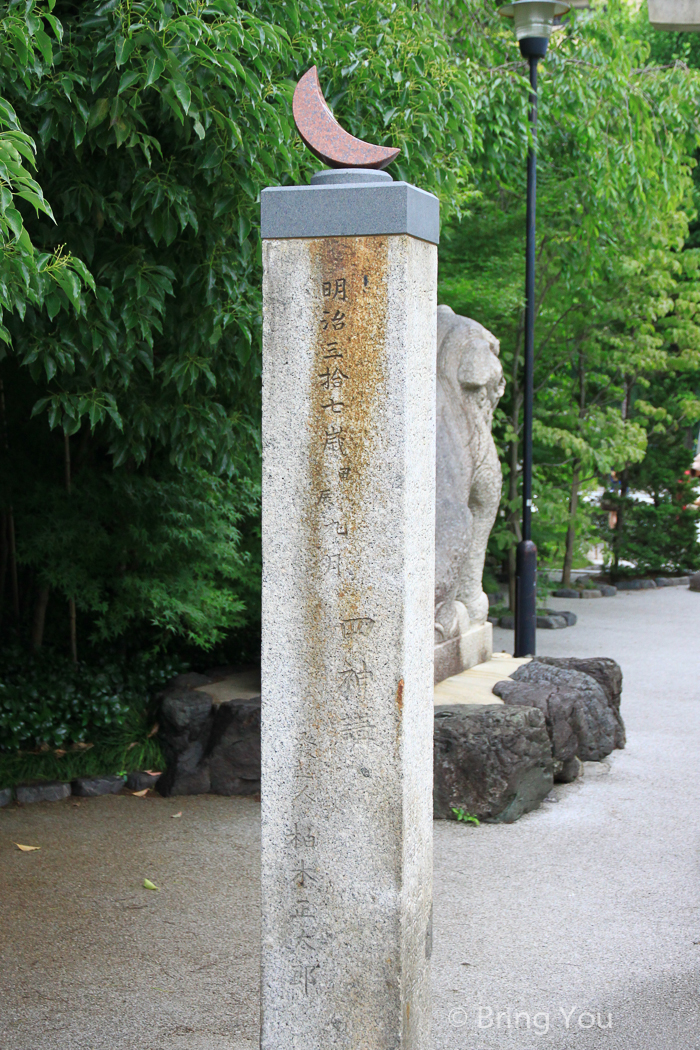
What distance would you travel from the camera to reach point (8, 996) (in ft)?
13.4

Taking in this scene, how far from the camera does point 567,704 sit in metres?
6.71

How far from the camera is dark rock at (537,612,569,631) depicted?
1297cm

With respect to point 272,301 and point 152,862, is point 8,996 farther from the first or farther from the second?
point 272,301

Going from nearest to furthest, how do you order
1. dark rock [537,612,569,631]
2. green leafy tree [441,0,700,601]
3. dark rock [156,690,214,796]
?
dark rock [156,690,214,796]
green leafy tree [441,0,700,601]
dark rock [537,612,569,631]

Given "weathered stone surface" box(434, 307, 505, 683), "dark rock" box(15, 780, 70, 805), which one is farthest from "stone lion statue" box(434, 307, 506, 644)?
"dark rock" box(15, 780, 70, 805)

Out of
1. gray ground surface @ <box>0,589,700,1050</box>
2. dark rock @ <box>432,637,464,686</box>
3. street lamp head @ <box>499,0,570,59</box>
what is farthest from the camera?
street lamp head @ <box>499,0,570,59</box>

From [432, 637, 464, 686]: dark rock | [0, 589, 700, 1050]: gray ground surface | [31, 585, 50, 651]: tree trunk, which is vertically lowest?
[0, 589, 700, 1050]: gray ground surface

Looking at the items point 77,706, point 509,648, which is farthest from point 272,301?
point 509,648

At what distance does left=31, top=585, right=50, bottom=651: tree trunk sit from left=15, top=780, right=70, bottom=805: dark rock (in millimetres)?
1184

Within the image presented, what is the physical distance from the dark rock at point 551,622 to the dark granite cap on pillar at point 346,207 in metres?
10.3

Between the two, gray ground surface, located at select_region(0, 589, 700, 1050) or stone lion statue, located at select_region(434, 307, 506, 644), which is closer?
gray ground surface, located at select_region(0, 589, 700, 1050)

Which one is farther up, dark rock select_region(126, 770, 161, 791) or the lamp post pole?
the lamp post pole

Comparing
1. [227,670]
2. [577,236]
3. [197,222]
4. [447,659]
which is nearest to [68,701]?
[227,670]

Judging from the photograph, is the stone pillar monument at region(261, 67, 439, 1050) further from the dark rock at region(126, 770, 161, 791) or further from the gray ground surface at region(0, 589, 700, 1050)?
the dark rock at region(126, 770, 161, 791)
